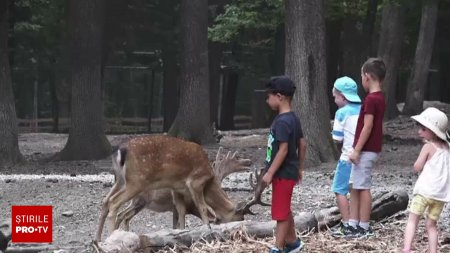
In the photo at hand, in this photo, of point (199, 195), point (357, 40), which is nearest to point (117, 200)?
point (199, 195)

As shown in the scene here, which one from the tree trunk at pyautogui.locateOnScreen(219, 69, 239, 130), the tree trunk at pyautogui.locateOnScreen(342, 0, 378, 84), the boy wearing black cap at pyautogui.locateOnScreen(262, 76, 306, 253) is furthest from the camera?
the tree trunk at pyautogui.locateOnScreen(219, 69, 239, 130)

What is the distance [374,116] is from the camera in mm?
8281

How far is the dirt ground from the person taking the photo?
11.4m

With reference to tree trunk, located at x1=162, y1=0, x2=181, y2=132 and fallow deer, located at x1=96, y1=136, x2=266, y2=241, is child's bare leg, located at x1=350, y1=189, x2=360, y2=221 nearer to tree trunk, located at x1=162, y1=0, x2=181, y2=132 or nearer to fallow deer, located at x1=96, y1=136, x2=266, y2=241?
fallow deer, located at x1=96, y1=136, x2=266, y2=241

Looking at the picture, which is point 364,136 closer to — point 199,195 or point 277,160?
point 277,160

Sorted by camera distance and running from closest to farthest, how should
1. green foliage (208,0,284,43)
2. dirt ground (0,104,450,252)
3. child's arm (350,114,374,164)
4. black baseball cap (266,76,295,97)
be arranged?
black baseball cap (266,76,295,97) < child's arm (350,114,374,164) < dirt ground (0,104,450,252) < green foliage (208,0,284,43)

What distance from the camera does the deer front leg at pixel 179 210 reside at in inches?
396

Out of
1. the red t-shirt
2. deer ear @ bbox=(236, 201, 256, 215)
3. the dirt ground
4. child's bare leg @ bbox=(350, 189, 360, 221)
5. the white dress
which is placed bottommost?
the dirt ground

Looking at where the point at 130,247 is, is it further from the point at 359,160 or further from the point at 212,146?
the point at 212,146

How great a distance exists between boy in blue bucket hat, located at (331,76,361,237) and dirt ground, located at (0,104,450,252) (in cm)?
38

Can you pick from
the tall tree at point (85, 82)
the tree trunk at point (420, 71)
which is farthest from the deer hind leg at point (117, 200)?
the tree trunk at point (420, 71)

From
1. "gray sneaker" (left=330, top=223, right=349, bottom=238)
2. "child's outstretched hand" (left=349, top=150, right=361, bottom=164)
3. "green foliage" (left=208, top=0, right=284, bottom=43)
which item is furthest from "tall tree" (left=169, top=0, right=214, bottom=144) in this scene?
"child's outstretched hand" (left=349, top=150, right=361, bottom=164)

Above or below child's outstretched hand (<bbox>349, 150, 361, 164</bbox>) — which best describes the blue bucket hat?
above

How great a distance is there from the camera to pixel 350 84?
29.4 feet
